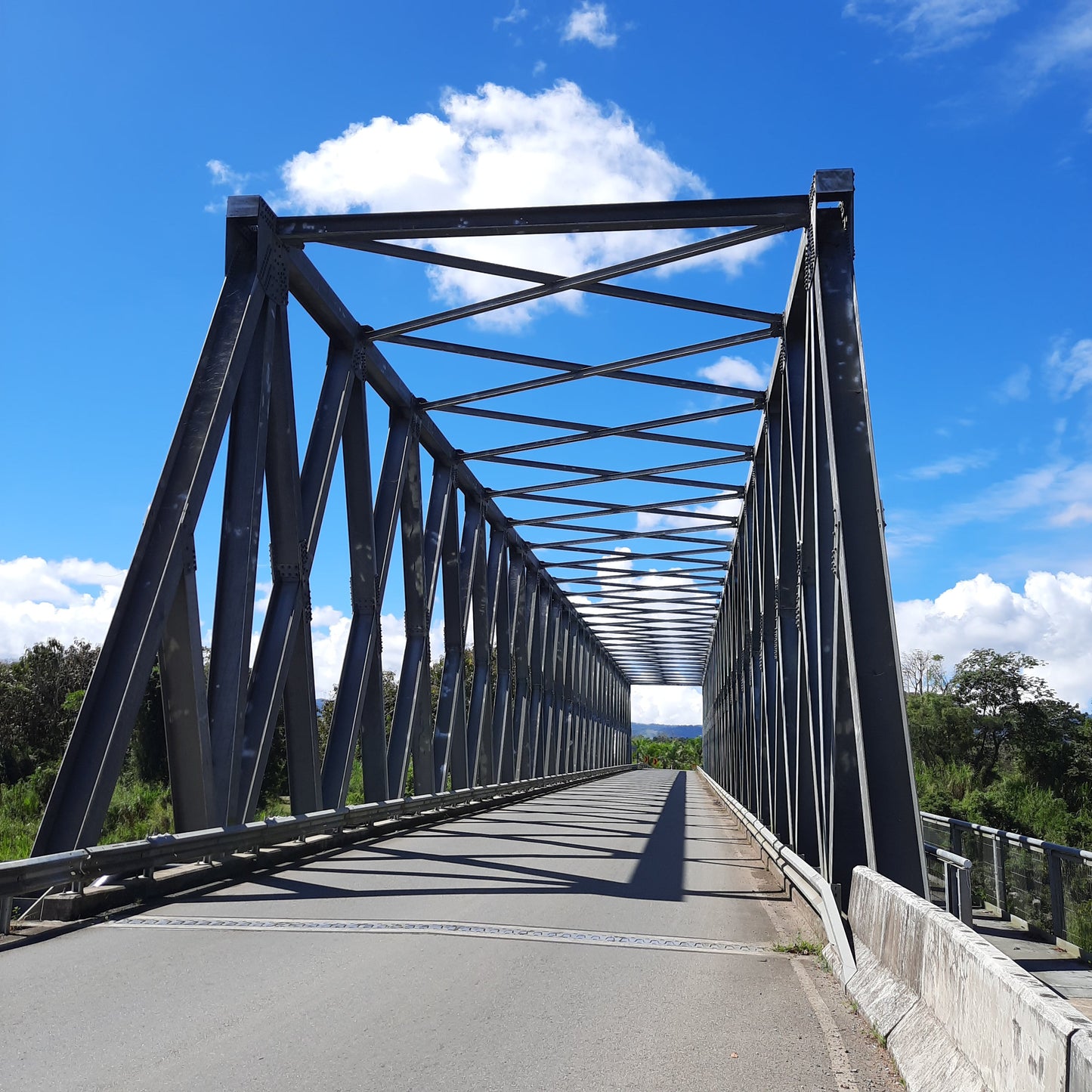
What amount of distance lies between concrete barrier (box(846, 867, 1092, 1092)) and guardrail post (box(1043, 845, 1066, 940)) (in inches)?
127

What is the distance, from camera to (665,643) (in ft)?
177

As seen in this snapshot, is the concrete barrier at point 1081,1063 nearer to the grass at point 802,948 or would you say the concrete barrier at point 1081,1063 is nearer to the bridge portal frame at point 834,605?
the bridge portal frame at point 834,605

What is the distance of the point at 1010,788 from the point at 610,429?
1607 cm

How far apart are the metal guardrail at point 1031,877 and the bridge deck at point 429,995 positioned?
1.98 m

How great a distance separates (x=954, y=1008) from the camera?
3.58 meters

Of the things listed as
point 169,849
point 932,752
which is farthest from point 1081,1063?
point 932,752

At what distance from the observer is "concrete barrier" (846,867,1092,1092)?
2648 millimetres

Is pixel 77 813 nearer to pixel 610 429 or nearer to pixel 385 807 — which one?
pixel 385 807

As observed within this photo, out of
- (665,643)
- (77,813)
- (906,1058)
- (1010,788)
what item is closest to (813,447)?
(906,1058)

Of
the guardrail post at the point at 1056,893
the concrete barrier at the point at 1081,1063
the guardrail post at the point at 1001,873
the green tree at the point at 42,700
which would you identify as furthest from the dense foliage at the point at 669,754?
the concrete barrier at the point at 1081,1063

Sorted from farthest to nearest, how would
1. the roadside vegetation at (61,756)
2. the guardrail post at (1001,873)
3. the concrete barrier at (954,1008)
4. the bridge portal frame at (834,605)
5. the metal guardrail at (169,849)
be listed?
the roadside vegetation at (61,756)
the guardrail post at (1001,873)
the bridge portal frame at (834,605)
the metal guardrail at (169,849)
the concrete barrier at (954,1008)

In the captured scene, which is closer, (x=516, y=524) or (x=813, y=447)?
(x=813, y=447)

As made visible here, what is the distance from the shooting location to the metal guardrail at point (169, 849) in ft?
20.6

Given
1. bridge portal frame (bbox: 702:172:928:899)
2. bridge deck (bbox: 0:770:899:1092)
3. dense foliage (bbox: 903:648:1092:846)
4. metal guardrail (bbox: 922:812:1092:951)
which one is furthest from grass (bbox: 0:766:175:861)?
dense foliage (bbox: 903:648:1092:846)
